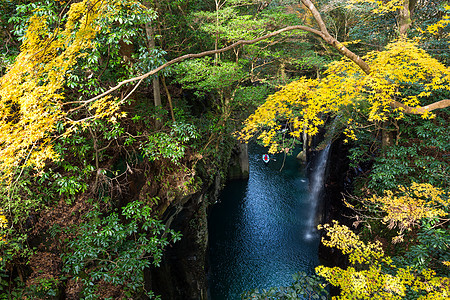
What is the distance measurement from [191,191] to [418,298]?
6.07 meters

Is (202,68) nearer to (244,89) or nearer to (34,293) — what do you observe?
(244,89)

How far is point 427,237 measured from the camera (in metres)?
5.98

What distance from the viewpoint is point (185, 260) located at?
909cm

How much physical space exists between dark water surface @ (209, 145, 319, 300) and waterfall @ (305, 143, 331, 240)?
224 millimetres

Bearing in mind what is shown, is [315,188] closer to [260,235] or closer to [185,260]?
[260,235]

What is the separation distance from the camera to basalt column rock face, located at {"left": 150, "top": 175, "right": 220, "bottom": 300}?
8.34m

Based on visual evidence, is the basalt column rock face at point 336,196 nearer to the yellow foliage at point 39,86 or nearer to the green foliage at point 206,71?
the green foliage at point 206,71

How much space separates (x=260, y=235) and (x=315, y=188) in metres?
5.93

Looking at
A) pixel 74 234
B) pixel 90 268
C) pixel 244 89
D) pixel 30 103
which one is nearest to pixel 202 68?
pixel 244 89

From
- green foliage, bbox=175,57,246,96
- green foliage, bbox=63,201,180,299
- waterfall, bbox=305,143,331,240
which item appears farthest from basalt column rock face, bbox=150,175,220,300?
waterfall, bbox=305,143,331,240

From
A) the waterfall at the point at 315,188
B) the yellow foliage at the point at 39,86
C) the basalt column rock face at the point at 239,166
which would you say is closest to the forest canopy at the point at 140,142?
the yellow foliage at the point at 39,86

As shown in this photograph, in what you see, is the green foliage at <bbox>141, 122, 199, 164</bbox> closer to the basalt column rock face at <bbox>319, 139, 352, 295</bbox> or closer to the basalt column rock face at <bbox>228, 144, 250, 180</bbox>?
the basalt column rock face at <bbox>319, 139, 352, 295</bbox>

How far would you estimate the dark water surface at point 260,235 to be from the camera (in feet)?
35.2

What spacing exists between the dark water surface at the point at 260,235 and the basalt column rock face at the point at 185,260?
1746mm
